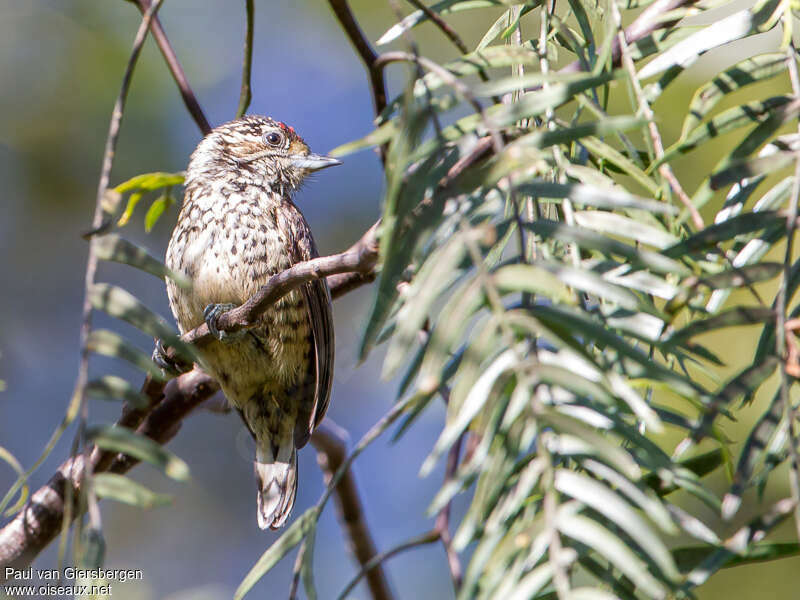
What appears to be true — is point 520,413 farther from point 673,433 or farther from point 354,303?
point 354,303

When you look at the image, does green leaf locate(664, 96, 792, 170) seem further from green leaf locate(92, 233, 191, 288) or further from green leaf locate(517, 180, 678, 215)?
green leaf locate(92, 233, 191, 288)

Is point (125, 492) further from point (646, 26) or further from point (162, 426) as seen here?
point (162, 426)

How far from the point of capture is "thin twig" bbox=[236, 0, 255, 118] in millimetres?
2895

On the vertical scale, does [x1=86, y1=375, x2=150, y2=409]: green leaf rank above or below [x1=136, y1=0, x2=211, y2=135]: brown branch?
below

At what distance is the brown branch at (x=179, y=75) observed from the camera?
3490 mm

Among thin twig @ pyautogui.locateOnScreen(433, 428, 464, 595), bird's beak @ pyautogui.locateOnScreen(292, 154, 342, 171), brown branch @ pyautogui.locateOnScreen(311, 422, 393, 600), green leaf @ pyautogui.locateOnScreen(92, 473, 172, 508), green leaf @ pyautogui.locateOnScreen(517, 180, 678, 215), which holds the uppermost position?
green leaf @ pyautogui.locateOnScreen(517, 180, 678, 215)

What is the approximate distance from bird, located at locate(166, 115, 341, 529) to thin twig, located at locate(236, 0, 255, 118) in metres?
0.56

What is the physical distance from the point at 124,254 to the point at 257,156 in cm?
332

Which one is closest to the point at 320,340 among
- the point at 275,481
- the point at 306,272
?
the point at 275,481

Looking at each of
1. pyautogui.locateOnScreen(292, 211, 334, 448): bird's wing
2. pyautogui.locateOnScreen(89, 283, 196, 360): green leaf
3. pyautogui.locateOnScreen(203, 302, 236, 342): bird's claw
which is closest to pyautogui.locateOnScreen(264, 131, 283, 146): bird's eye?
pyautogui.locateOnScreen(292, 211, 334, 448): bird's wing

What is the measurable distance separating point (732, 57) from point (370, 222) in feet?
14.3

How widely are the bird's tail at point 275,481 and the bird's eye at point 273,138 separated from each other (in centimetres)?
151

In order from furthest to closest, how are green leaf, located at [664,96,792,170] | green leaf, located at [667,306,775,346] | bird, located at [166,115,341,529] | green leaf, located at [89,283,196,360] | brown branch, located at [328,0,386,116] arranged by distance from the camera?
bird, located at [166,115,341,529] → brown branch, located at [328,0,386,116] → green leaf, located at [664,96,792,170] → green leaf, located at [89,283,196,360] → green leaf, located at [667,306,775,346]

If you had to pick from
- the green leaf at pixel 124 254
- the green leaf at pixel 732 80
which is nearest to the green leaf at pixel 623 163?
the green leaf at pixel 732 80
